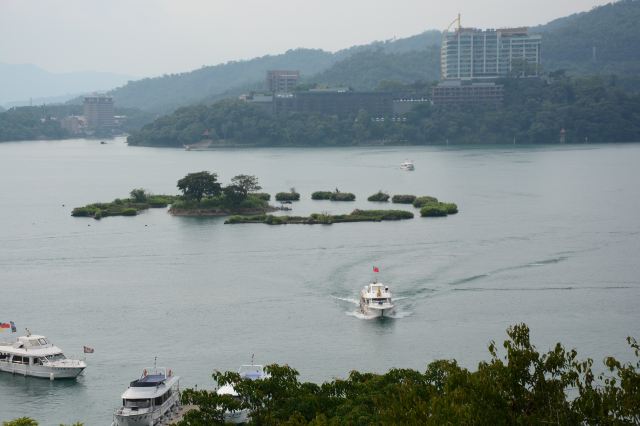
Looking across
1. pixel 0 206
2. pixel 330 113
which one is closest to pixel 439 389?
pixel 0 206

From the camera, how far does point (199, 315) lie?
1959 cm

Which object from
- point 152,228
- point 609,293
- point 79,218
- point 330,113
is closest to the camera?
point 609,293

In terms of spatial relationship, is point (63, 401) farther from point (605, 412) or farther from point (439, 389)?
point (605, 412)

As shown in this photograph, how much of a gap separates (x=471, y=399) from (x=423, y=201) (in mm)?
26824

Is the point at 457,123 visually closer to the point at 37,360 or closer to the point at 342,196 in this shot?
the point at 342,196

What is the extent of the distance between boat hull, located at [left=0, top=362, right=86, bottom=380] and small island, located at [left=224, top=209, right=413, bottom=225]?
624 inches

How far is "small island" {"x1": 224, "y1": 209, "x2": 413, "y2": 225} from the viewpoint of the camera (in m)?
31.7

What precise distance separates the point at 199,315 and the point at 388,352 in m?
4.17

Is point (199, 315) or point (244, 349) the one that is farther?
point (199, 315)

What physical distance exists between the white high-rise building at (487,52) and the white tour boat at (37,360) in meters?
79.6

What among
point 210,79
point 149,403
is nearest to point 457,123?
point 149,403

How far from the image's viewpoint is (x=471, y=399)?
29.5ft

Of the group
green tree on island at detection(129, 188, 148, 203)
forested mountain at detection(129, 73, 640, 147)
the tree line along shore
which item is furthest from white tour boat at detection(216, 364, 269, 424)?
forested mountain at detection(129, 73, 640, 147)

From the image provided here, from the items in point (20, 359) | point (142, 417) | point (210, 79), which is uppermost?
point (210, 79)
